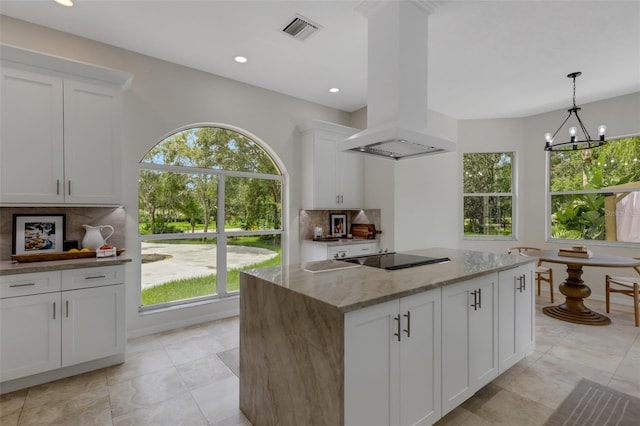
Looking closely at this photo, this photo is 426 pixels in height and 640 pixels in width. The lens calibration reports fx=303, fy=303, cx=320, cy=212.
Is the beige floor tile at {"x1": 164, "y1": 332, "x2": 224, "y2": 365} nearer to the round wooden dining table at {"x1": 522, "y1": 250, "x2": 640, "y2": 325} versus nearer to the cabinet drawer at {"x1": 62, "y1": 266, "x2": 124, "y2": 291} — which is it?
the cabinet drawer at {"x1": 62, "y1": 266, "x2": 124, "y2": 291}

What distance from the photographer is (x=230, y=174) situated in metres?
4.05

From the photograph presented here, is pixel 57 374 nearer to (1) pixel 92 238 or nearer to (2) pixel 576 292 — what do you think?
(1) pixel 92 238

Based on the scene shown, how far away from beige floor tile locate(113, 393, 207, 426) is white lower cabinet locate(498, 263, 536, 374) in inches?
89.3

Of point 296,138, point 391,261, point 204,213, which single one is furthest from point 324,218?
point 391,261

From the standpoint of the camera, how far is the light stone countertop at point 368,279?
1520 mm

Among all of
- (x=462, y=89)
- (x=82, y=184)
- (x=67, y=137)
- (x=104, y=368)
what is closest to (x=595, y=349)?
(x=462, y=89)

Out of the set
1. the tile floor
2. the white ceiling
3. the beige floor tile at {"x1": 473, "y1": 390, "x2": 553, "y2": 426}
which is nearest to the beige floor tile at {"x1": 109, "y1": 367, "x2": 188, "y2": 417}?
the tile floor

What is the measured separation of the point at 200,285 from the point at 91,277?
4.71 ft

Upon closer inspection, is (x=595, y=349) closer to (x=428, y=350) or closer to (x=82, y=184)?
(x=428, y=350)

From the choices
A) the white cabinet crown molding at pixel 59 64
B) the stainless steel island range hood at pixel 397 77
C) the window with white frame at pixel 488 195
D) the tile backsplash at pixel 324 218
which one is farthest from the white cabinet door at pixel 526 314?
the white cabinet crown molding at pixel 59 64

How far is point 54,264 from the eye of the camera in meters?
2.42

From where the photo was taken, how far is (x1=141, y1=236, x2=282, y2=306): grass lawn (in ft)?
11.7

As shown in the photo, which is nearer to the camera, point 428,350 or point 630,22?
point 428,350

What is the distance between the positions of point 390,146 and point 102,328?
2.95 m
